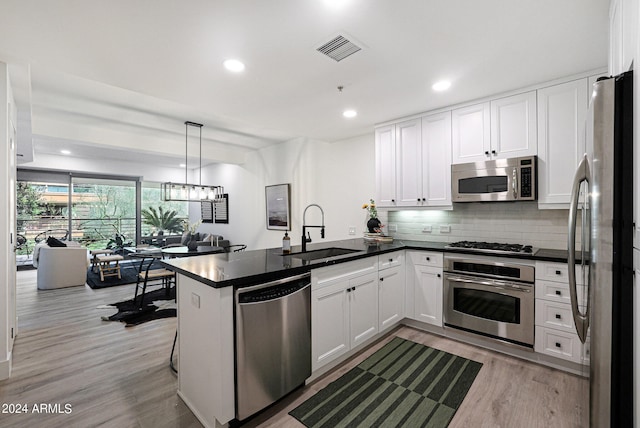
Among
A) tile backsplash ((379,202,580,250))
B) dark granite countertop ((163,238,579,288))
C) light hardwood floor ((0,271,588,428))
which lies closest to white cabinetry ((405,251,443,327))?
light hardwood floor ((0,271,588,428))

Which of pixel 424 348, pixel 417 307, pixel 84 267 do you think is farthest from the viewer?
pixel 84 267

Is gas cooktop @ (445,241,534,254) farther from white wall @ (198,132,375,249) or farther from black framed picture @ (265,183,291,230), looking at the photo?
black framed picture @ (265,183,291,230)

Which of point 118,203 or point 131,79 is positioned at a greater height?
point 131,79

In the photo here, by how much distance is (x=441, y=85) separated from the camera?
278cm

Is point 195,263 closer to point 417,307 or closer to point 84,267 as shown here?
point 417,307

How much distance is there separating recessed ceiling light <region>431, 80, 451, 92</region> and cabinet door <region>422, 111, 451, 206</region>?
0.56m

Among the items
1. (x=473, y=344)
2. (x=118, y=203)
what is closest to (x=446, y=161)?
(x=473, y=344)

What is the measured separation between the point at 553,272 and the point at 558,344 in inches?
23.8

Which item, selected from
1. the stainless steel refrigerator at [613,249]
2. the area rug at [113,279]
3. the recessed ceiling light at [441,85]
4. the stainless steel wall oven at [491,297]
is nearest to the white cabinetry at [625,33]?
the stainless steel refrigerator at [613,249]

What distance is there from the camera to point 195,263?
2.21 metres

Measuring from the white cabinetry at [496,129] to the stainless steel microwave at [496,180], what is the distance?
97 millimetres

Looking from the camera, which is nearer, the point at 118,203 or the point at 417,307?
the point at 417,307

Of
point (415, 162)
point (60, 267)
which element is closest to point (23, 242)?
point (60, 267)

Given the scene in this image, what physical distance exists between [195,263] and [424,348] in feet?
7.58
